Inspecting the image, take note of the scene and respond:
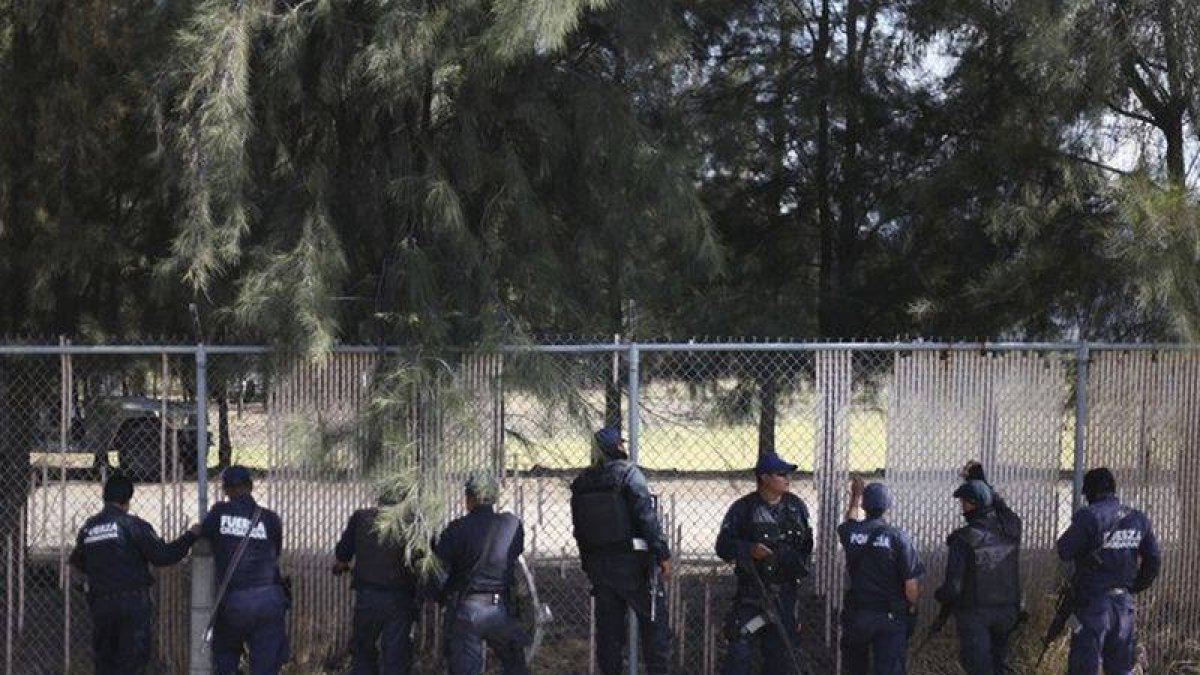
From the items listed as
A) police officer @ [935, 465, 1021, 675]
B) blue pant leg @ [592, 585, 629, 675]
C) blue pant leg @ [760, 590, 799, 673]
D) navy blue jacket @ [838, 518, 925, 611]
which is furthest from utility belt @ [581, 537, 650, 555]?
police officer @ [935, 465, 1021, 675]

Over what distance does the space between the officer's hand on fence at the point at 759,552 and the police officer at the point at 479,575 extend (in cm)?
134

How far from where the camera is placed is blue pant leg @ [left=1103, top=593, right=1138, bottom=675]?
25.5ft

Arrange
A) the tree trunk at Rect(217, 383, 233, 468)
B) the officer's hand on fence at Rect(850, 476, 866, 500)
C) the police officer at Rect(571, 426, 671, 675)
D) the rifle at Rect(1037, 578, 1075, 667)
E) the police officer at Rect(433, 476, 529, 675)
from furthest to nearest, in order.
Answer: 1. the tree trunk at Rect(217, 383, 233, 468)
2. the rifle at Rect(1037, 578, 1075, 667)
3. the officer's hand on fence at Rect(850, 476, 866, 500)
4. the police officer at Rect(571, 426, 671, 675)
5. the police officer at Rect(433, 476, 529, 675)

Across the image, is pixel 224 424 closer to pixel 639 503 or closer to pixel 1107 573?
pixel 639 503

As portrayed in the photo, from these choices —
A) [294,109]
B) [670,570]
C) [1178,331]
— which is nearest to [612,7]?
[294,109]

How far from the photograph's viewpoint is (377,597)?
294 inches

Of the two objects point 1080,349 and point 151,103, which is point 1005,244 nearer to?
point 1080,349

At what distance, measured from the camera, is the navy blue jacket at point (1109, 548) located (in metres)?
7.70

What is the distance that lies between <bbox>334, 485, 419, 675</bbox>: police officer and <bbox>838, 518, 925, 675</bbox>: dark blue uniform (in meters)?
2.56

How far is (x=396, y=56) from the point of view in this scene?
7.34 meters

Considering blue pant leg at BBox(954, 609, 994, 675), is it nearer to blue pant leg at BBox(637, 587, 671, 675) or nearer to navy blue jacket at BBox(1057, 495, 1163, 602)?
navy blue jacket at BBox(1057, 495, 1163, 602)

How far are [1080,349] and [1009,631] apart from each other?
1843 millimetres

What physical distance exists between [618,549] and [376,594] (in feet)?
4.67

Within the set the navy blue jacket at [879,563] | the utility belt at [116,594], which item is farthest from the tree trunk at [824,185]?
the utility belt at [116,594]
